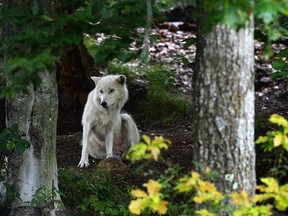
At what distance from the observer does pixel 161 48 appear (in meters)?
12.8

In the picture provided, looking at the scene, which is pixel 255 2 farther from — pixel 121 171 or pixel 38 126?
pixel 121 171

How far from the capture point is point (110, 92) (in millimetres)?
8055

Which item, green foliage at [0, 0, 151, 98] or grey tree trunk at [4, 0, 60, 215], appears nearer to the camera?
green foliage at [0, 0, 151, 98]

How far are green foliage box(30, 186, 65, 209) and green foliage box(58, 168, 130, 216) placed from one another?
11.2 inches

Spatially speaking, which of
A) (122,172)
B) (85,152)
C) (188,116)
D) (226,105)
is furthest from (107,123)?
(226,105)

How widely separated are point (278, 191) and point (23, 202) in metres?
3.11

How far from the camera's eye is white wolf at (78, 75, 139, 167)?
803cm

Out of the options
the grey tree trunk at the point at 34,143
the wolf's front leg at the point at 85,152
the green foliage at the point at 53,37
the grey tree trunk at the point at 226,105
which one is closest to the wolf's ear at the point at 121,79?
the wolf's front leg at the point at 85,152

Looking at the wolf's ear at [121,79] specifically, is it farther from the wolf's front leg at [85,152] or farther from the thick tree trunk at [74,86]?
the thick tree trunk at [74,86]

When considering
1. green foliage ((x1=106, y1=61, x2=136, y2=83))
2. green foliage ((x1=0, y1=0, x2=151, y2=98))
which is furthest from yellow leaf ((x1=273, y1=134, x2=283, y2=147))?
green foliage ((x1=106, y1=61, x2=136, y2=83))

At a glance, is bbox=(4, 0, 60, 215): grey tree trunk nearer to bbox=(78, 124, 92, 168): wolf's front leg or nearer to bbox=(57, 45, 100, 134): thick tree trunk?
bbox=(78, 124, 92, 168): wolf's front leg

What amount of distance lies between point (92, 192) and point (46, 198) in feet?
2.68

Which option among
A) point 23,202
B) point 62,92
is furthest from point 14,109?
point 62,92

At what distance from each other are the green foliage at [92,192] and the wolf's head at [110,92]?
1329 millimetres
